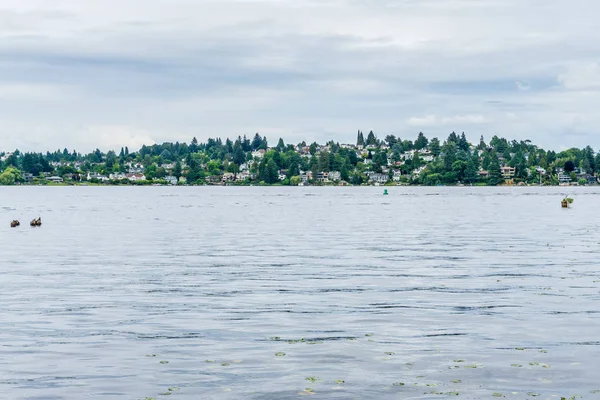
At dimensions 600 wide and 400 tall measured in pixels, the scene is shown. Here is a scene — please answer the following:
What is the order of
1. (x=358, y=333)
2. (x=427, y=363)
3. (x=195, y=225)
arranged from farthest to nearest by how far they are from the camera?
(x=195, y=225) < (x=358, y=333) < (x=427, y=363)

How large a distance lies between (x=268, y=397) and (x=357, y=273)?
29423 mm

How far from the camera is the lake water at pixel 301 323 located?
26078mm

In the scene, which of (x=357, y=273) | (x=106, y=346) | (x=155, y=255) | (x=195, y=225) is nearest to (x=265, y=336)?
(x=106, y=346)

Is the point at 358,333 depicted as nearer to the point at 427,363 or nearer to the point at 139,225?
the point at 427,363

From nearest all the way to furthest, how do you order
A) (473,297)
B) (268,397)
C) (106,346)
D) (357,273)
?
1. (268,397)
2. (106,346)
3. (473,297)
4. (357,273)

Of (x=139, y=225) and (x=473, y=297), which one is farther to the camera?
(x=139, y=225)

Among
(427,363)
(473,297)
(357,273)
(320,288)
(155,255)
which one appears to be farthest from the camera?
(155,255)

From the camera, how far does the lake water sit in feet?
85.6

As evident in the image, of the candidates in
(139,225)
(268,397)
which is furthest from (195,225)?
Result: (268,397)

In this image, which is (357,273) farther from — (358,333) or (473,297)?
(358,333)

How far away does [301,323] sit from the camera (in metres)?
35.6

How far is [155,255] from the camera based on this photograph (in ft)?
222

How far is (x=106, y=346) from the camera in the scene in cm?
3109

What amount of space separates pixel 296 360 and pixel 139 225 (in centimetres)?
8400
